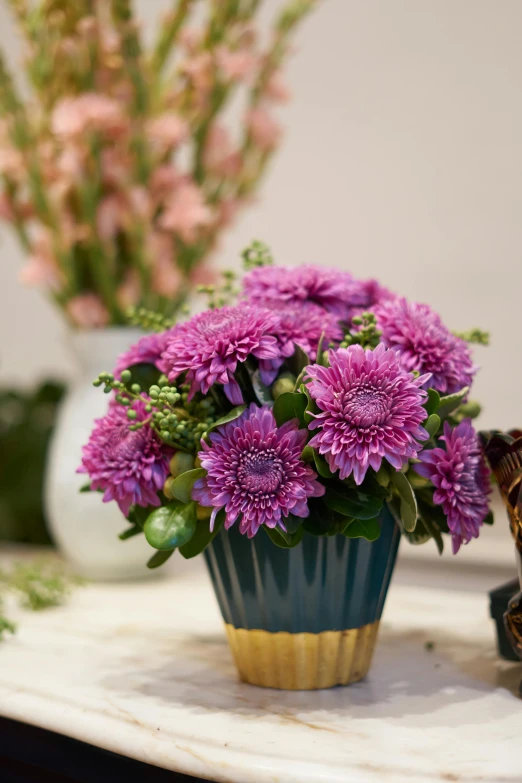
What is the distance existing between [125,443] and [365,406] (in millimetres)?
160

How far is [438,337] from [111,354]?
47 cm

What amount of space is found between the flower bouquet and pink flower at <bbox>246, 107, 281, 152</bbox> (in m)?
0.40

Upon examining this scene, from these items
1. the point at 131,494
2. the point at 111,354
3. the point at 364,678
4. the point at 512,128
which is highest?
the point at 512,128

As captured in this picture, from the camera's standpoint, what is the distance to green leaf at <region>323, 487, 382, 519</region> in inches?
17.7

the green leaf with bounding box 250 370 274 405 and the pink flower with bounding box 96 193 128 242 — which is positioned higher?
the pink flower with bounding box 96 193 128 242

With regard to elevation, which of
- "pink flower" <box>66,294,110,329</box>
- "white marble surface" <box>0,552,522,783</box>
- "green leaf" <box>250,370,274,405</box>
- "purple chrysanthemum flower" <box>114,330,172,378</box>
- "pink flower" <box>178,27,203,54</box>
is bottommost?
"white marble surface" <box>0,552,522,783</box>

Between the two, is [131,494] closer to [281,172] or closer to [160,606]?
[160,606]

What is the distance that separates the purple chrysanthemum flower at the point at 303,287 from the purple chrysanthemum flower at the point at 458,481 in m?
0.11

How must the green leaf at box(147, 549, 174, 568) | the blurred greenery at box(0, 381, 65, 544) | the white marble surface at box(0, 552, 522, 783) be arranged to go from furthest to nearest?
1. the blurred greenery at box(0, 381, 65, 544)
2. the green leaf at box(147, 549, 174, 568)
3. the white marble surface at box(0, 552, 522, 783)

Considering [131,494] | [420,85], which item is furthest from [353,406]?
[420,85]

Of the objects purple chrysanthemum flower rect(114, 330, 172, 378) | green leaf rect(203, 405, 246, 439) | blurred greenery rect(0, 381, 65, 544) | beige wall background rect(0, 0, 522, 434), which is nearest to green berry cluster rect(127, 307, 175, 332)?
purple chrysanthemum flower rect(114, 330, 172, 378)

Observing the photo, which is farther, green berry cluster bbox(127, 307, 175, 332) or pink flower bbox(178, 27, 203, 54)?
pink flower bbox(178, 27, 203, 54)

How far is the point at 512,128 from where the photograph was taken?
801mm

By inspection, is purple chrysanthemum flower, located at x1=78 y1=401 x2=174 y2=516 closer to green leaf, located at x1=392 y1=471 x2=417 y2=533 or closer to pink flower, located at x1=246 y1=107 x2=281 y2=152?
green leaf, located at x1=392 y1=471 x2=417 y2=533
